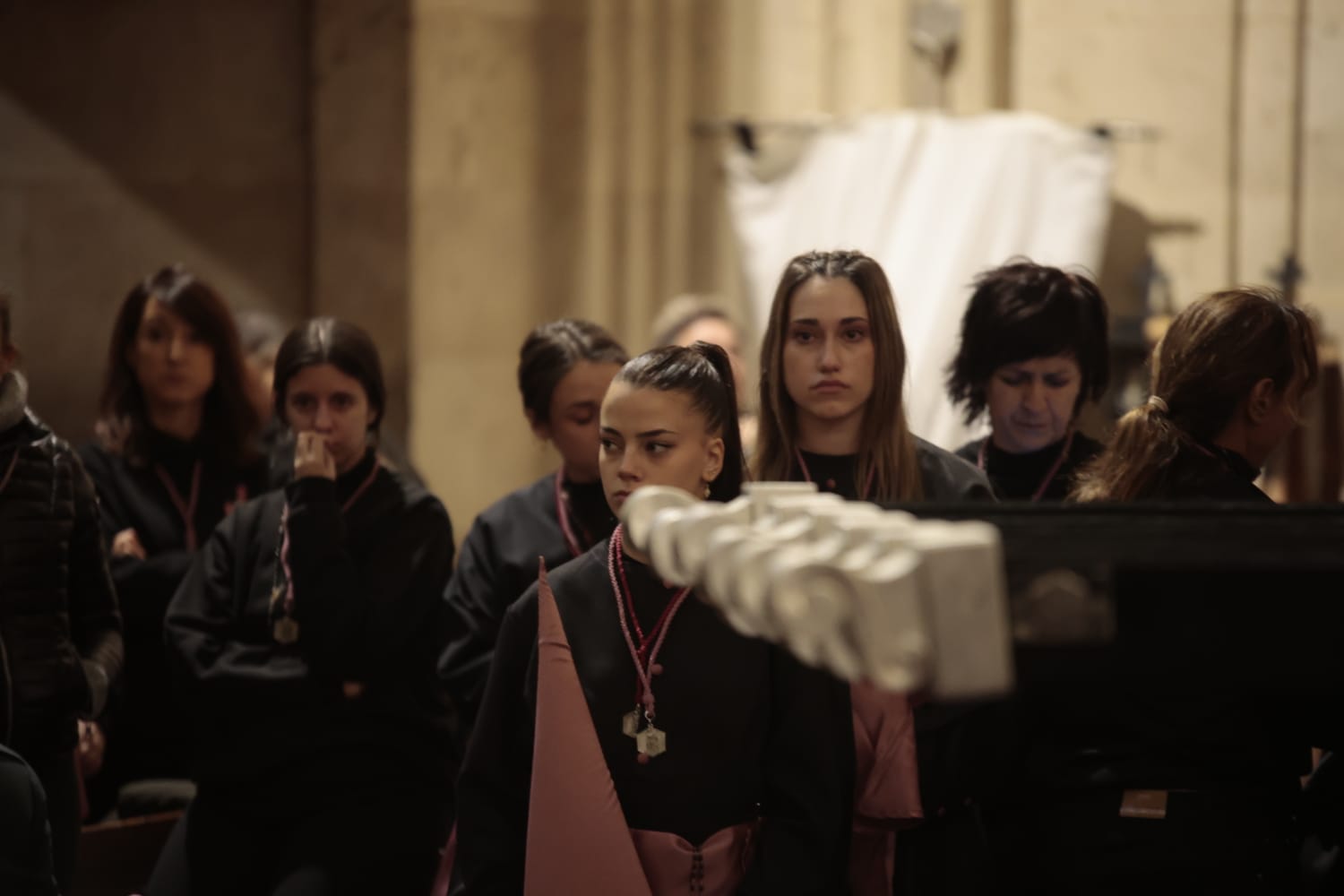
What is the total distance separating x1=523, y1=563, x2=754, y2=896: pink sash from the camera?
7.97 feet

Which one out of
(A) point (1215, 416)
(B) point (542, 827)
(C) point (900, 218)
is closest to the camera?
(B) point (542, 827)

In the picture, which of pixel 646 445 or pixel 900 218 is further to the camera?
pixel 900 218

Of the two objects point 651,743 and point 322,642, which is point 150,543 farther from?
point 651,743

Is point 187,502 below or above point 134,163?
below

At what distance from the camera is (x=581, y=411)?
3.50 meters

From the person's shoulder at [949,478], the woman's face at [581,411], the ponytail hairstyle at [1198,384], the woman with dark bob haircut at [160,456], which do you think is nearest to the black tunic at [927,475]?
the person's shoulder at [949,478]

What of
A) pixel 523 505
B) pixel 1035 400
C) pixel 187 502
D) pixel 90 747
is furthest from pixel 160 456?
pixel 1035 400

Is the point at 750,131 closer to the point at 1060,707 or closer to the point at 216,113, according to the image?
the point at 216,113

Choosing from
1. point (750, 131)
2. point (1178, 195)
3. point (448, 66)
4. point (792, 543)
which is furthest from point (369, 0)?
point (792, 543)

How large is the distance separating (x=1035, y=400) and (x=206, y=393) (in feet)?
6.79

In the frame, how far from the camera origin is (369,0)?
5.89 m

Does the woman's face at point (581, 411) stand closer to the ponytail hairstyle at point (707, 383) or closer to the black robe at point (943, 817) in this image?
the ponytail hairstyle at point (707, 383)

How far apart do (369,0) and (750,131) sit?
148 cm

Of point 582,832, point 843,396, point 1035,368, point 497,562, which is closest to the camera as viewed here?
point 582,832
